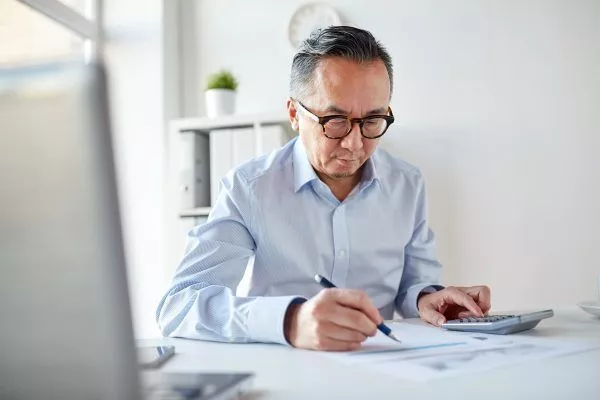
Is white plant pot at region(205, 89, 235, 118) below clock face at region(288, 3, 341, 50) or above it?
below

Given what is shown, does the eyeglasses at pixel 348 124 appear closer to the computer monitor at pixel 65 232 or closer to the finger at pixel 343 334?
the finger at pixel 343 334

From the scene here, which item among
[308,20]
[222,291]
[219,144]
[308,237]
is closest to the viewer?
[222,291]

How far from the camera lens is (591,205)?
7.47 ft

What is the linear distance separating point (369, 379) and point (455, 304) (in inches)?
22.6

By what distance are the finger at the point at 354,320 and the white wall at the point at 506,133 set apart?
64.7 inches

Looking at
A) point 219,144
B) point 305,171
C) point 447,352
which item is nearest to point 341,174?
point 305,171

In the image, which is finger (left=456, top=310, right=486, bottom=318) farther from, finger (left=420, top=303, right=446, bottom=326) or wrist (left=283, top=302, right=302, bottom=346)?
wrist (left=283, top=302, right=302, bottom=346)

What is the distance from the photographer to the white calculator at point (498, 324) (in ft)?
3.12

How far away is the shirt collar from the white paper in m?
0.53

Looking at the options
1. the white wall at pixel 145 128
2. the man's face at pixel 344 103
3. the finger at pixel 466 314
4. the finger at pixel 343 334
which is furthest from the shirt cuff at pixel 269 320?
the white wall at pixel 145 128

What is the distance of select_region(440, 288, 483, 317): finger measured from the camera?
1.11 meters

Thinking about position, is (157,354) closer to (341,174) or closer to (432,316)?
(432,316)

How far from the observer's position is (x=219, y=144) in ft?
7.43

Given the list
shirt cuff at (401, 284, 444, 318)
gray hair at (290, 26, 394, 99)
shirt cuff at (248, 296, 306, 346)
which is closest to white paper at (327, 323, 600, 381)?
shirt cuff at (248, 296, 306, 346)
